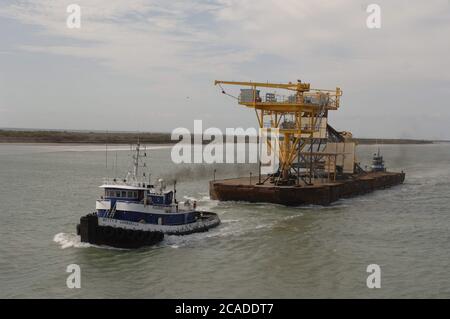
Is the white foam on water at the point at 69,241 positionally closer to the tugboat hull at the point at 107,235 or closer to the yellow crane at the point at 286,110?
the tugboat hull at the point at 107,235

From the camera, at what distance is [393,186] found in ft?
214

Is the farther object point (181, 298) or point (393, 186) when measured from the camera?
A: point (393, 186)

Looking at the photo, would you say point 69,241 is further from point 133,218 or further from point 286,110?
point 286,110

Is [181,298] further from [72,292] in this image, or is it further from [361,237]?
[361,237]

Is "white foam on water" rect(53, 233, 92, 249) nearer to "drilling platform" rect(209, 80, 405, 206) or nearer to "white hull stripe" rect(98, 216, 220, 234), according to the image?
"white hull stripe" rect(98, 216, 220, 234)

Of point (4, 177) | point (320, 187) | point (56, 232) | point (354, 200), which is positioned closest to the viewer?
point (56, 232)

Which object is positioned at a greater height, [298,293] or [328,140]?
[328,140]

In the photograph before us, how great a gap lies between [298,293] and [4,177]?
46.6 meters

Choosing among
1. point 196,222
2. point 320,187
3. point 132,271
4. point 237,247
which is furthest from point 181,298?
point 320,187

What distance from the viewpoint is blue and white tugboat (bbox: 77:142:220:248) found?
25.8 metres

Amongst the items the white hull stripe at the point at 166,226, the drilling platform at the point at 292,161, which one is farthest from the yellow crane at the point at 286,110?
the white hull stripe at the point at 166,226

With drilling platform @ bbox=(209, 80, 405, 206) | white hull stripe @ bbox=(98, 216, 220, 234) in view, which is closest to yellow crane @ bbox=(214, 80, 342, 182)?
drilling platform @ bbox=(209, 80, 405, 206)
